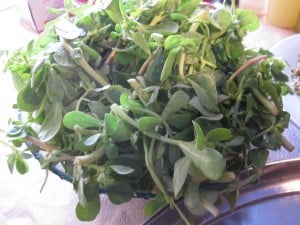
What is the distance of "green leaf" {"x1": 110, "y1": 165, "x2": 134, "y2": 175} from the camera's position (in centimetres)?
22

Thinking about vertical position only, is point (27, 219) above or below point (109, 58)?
below

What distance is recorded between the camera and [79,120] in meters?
0.24

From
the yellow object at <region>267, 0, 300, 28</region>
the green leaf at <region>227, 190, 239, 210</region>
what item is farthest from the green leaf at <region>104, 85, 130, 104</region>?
the yellow object at <region>267, 0, 300, 28</region>

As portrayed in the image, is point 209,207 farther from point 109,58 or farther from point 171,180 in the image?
point 109,58

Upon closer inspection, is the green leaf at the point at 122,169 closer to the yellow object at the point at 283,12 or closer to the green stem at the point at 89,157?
the green stem at the point at 89,157

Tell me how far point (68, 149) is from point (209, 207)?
11cm

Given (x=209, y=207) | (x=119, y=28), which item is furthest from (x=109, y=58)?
(x=209, y=207)

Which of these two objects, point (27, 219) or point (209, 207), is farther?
point (27, 219)

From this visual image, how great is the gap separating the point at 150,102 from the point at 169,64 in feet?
0.09

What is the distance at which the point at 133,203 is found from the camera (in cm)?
33

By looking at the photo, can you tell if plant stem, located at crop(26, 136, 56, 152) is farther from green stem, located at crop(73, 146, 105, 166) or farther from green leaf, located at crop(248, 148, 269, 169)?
green leaf, located at crop(248, 148, 269, 169)

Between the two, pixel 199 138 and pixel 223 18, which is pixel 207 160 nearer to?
pixel 199 138

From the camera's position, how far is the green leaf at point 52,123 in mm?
256

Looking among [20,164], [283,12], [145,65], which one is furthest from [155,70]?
[283,12]
